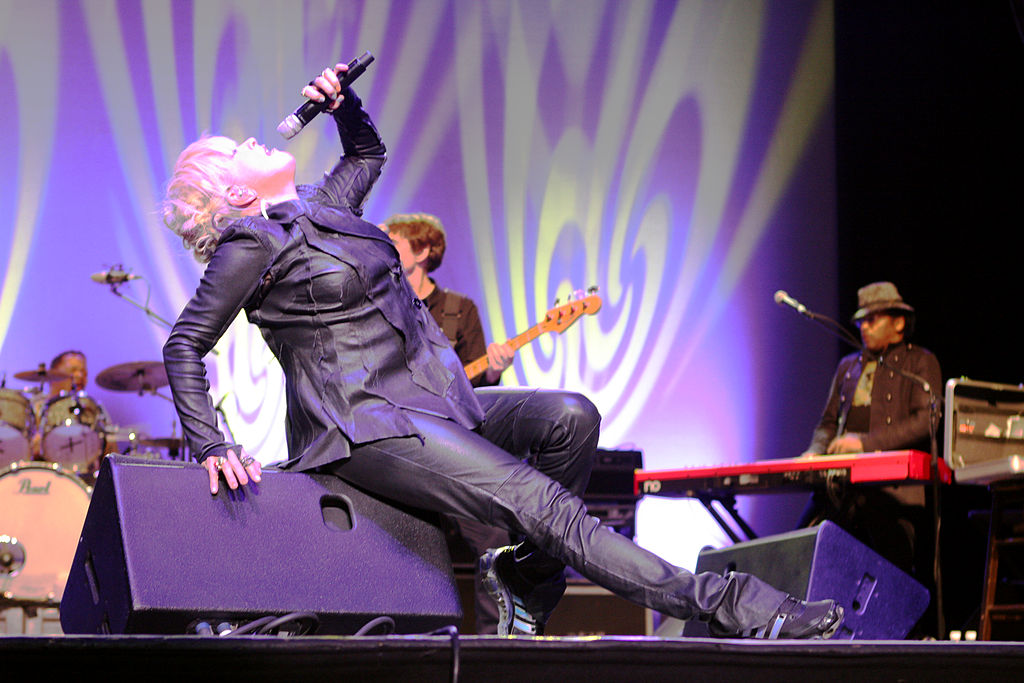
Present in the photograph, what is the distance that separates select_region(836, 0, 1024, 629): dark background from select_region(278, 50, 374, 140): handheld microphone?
4.20 m

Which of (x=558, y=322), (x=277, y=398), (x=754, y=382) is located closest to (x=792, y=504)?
(x=754, y=382)

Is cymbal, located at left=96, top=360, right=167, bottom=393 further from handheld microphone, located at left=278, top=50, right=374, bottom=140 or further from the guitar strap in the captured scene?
handheld microphone, located at left=278, top=50, right=374, bottom=140

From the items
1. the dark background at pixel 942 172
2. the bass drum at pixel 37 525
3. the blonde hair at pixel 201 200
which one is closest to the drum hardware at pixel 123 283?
the bass drum at pixel 37 525

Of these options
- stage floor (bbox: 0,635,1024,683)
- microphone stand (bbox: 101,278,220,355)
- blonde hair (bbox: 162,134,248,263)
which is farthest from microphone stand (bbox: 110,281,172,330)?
stage floor (bbox: 0,635,1024,683)

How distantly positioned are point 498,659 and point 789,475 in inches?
126

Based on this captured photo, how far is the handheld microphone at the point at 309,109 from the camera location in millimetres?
2457

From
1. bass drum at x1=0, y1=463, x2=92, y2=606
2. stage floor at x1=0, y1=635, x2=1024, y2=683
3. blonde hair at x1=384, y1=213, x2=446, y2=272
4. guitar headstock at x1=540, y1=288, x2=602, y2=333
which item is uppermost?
blonde hair at x1=384, y1=213, x2=446, y2=272

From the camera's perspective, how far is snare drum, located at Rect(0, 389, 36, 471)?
5.30 meters

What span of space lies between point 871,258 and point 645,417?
1792 millimetres

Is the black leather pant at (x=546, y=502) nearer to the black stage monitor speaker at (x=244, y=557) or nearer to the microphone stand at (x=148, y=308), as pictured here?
the black stage monitor speaker at (x=244, y=557)

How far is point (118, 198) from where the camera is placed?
609cm

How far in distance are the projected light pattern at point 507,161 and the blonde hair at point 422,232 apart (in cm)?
144

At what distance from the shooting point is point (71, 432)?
539 centimetres

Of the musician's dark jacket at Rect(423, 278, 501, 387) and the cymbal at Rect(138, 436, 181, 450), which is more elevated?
the musician's dark jacket at Rect(423, 278, 501, 387)
